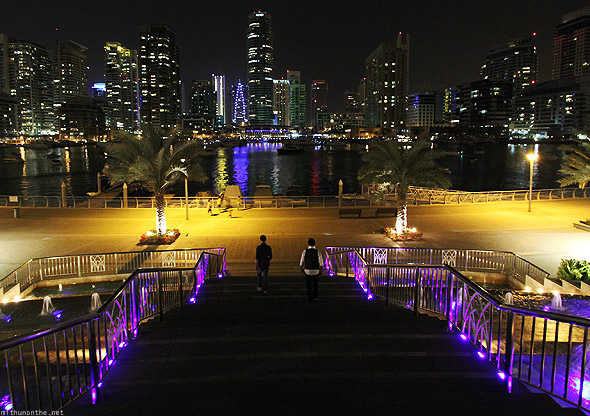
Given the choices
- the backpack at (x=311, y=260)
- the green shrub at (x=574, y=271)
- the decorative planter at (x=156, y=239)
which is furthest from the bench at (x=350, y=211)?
the backpack at (x=311, y=260)

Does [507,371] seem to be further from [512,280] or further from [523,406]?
[512,280]

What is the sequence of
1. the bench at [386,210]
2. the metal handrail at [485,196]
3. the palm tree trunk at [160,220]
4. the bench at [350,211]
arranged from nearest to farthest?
the palm tree trunk at [160,220]
the bench at [386,210]
the bench at [350,211]
the metal handrail at [485,196]

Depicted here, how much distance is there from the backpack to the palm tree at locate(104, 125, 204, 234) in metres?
13.3

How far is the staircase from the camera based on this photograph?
4793 mm

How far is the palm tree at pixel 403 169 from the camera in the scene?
856 inches

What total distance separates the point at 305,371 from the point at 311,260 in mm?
3980

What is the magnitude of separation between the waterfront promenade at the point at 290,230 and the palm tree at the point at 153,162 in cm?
253

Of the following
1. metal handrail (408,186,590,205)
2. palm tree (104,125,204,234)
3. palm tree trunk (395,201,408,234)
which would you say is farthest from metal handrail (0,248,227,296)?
metal handrail (408,186,590,205)

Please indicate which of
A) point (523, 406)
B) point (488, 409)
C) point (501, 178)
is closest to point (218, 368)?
point (488, 409)

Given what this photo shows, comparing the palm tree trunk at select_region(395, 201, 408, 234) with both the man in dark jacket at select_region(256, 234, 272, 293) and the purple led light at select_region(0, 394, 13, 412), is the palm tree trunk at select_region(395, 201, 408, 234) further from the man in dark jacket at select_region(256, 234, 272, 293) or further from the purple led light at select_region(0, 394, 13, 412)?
the purple led light at select_region(0, 394, 13, 412)

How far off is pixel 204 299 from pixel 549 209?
2607 cm

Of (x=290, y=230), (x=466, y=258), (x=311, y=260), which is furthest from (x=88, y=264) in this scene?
(x=466, y=258)

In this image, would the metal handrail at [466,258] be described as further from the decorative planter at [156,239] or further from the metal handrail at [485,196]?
the metal handrail at [485,196]

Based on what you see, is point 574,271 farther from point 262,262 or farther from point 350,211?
point 350,211
